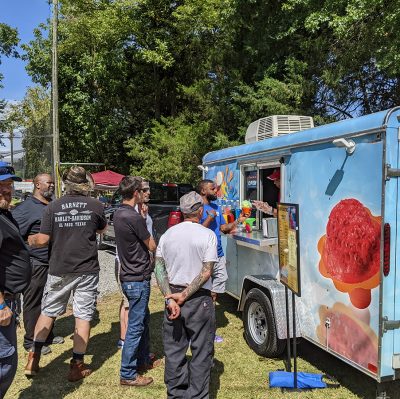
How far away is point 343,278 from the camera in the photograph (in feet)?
11.3

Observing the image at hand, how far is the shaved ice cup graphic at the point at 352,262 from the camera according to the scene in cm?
312

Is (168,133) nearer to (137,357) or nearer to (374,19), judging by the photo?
(374,19)

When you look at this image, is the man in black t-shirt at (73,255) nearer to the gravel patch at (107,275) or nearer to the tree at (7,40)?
the gravel patch at (107,275)

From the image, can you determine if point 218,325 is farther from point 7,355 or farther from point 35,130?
point 35,130

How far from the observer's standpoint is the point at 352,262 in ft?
11.0

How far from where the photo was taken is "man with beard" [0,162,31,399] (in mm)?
2738

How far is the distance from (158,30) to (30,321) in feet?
63.9

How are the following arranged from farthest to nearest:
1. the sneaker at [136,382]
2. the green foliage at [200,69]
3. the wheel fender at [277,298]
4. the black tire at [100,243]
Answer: the black tire at [100,243], the green foliage at [200,69], the wheel fender at [277,298], the sneaker at [136,382]

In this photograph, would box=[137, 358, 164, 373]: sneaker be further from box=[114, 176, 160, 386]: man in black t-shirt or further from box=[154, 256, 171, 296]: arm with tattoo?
box=[154, 256, 171, 296]: arm with tattoo

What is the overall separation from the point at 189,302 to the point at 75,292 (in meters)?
1.42

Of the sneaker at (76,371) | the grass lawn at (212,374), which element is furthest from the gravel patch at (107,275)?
the sneaker at (76,371)

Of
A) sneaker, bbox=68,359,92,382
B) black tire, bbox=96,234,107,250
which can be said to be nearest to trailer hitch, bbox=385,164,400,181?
sneaker, bbox=68,359,92,382

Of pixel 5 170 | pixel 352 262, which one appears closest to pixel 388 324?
pixel 352 262

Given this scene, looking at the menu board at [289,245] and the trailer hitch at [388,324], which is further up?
the menu board at [289,245]
